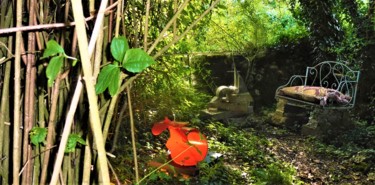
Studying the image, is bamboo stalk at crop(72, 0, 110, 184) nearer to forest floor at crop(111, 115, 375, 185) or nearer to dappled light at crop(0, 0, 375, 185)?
dappled light at crop(0, 0, 375, 185)

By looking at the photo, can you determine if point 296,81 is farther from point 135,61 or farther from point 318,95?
point 135,61

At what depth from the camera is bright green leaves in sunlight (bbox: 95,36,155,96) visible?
306mm

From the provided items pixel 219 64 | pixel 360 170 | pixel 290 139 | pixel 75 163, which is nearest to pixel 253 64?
pixel 219 64

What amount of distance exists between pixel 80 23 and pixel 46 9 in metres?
0.21

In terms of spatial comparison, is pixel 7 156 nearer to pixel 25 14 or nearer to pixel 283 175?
pixel 25 14

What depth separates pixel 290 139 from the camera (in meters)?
3.12

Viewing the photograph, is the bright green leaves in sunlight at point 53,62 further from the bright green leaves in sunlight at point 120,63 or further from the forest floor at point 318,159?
the forest floor at point 318,159

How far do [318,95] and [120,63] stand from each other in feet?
10.6

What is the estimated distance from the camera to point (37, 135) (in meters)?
0.38

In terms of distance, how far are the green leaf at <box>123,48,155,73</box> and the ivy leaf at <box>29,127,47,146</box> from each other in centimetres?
13

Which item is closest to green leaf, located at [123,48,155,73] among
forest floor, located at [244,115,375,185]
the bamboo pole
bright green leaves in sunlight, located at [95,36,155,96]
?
bright green leaves in sunlight, located at [95,36,155,96]

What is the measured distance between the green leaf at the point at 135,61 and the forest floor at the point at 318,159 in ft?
7.27

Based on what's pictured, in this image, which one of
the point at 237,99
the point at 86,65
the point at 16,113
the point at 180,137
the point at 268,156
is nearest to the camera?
the point at 86,65

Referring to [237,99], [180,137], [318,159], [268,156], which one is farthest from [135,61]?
[237,99]
